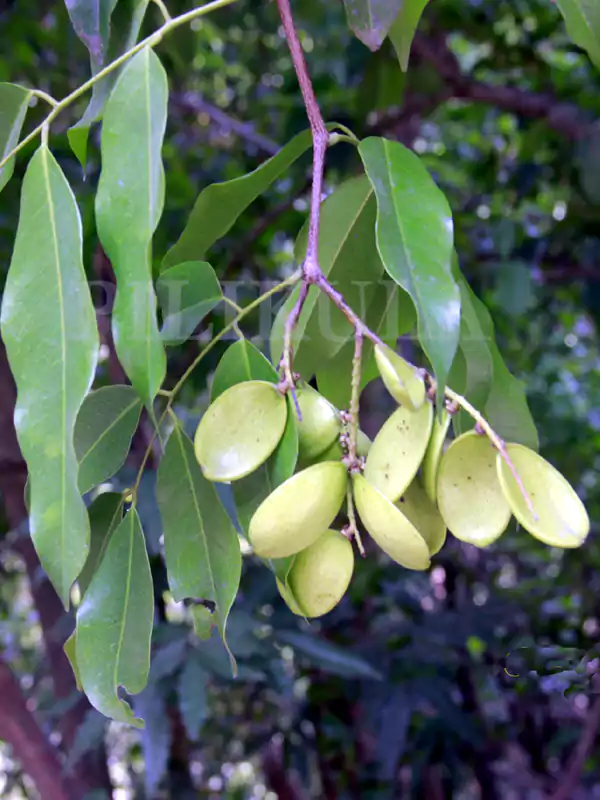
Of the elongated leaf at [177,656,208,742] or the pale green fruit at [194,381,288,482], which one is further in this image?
the elongated leaf at [177,656,208,742]

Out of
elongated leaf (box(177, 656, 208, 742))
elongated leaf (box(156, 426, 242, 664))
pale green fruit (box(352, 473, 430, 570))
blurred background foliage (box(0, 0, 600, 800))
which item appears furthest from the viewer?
blurred background foliage (box(0, 0, 600, 800))

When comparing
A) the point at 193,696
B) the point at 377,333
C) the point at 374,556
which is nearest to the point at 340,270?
the point at 377,333

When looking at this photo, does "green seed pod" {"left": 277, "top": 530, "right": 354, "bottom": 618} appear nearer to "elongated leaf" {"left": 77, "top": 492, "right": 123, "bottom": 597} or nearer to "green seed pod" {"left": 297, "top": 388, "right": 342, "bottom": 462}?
"green seed pod" {"left": 297, "top": 388, "right": 342, "bottom": 462}

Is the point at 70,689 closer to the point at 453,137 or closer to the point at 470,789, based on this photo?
the point at 470,789

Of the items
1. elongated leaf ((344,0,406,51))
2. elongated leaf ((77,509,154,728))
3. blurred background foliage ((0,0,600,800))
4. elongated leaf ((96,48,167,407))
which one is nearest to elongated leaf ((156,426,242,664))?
elongated leaf ((77,509,154,728))

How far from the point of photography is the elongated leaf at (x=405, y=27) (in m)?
0.48

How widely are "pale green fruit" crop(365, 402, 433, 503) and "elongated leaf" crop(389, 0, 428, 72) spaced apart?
24 centimetres

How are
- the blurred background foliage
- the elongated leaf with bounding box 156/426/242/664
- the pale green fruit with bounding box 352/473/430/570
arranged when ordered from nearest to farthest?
the pale green fruit with bounding box 352/473/430/570, the elongated leaf with bounding box 156/426/242/664, the blurred background foliage

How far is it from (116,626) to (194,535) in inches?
2.6

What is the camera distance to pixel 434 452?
38 centimetres

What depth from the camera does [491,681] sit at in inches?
56.3

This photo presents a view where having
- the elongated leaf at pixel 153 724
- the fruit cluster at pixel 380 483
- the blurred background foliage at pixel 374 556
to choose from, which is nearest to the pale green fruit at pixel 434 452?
the fruit cluster at pixel 380 483

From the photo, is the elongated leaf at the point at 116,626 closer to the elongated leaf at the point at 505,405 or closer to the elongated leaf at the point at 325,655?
the elongated leaf at the point at 505,405

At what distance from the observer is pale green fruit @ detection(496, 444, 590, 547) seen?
0.36 meters
